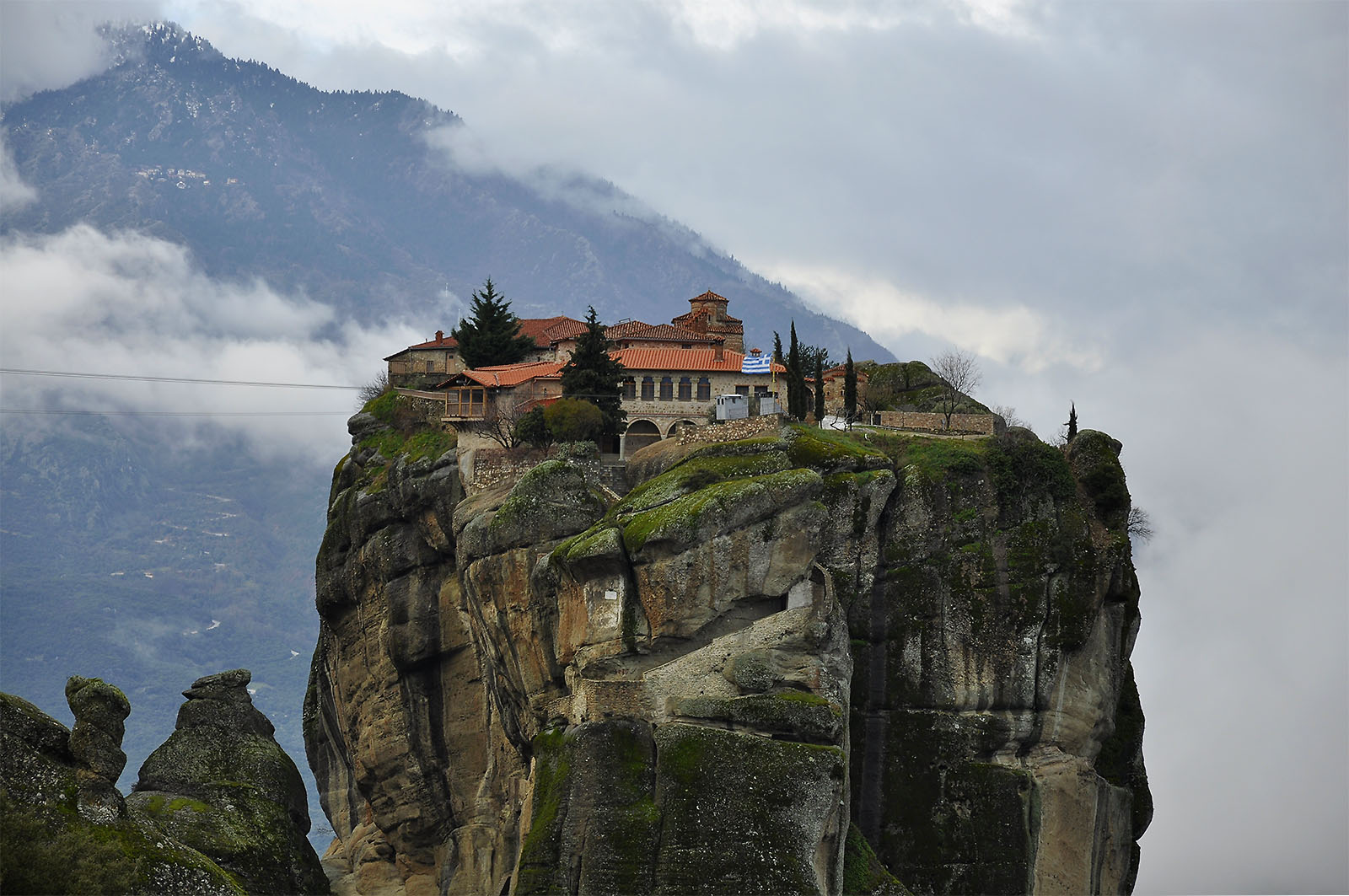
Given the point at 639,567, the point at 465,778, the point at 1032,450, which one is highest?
the point at 1032,450

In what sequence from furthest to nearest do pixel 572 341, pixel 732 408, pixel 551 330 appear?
pixel 551 330, pixel 572 341, pixel 732 408

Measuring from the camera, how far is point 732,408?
93.8m

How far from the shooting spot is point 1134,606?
82.7 meters

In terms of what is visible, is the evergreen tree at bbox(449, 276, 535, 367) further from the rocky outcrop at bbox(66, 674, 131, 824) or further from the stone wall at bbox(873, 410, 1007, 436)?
the rocky outcrop at bbox(66, 674, 131, 824)

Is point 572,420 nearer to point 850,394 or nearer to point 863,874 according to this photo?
point 850,394

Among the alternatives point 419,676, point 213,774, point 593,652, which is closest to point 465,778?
point 419,676

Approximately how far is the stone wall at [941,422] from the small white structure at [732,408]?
764 cm

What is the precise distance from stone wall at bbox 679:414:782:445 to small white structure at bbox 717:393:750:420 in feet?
19.6

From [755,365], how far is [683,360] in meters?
4.13

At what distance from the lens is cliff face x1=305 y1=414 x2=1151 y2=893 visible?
65938 mm

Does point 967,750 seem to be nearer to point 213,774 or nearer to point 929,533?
point 929,533

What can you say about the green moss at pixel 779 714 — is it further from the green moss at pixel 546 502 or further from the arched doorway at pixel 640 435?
the arched doorway at pixel 640 435

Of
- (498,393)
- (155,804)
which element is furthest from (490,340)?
(155,804)

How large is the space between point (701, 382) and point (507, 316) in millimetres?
19151
